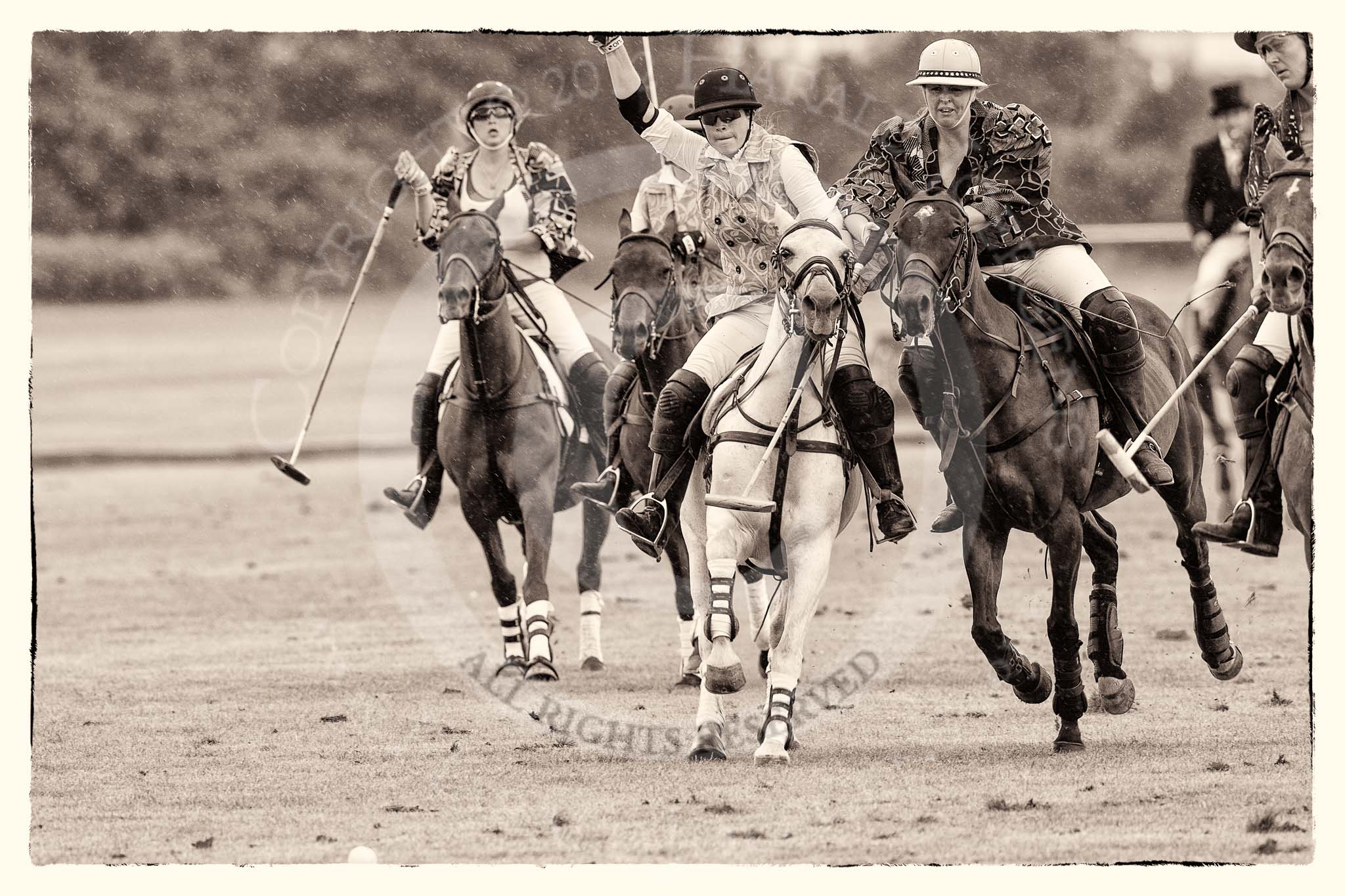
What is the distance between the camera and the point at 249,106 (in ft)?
104

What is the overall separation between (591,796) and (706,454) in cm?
170

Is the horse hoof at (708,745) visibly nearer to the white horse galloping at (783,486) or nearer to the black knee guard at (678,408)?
the white horse galloping at (783,486)

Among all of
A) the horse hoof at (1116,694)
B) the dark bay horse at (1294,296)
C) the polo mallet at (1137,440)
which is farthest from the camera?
the horse hoof at (1116,694)

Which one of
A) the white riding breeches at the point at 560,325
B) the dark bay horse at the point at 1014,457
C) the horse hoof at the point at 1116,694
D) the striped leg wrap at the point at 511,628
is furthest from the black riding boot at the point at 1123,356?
the striped leg wrap at the point at 511,628

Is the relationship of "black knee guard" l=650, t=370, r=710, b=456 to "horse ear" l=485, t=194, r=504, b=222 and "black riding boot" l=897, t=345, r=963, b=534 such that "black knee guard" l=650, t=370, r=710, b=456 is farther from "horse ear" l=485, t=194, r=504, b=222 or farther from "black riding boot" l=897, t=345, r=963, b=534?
"horse ear" l=485, t=194, r=504, b=222

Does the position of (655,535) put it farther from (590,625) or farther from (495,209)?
(590,625)

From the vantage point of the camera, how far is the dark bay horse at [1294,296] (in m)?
7.86

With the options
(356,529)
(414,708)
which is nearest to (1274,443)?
(414,708)

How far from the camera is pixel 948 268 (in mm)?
8719

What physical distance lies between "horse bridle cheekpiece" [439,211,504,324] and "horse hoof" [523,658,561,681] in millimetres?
2013

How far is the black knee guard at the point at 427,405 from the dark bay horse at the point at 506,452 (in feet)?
0.71

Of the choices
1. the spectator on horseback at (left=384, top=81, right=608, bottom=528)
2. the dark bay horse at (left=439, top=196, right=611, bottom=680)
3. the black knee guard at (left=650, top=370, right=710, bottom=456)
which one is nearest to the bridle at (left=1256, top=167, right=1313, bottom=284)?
the black knee guard at (left=650, top=370, right=710, bottom=456)

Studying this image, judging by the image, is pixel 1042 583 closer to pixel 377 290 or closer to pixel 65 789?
pixel 65 789

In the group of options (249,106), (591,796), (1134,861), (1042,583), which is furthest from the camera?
(249,106)
